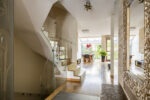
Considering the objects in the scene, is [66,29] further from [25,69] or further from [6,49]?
[6,49]

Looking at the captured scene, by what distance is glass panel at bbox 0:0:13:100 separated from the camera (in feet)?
4.33

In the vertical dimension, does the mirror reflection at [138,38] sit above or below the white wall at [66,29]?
below

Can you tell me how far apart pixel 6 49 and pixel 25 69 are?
249cm

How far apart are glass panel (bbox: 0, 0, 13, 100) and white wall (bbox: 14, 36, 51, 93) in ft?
7.37

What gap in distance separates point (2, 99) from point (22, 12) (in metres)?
1.71

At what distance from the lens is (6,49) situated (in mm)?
1378

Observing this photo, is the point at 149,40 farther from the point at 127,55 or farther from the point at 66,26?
the point at 66,26

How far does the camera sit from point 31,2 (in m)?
1.84

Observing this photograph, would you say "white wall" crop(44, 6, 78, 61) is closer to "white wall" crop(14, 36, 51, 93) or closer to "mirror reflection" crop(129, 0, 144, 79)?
"white wall" crop(14, 36, 51, 93)

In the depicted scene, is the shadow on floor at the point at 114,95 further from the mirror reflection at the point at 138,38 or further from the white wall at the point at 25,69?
the white wall at the point at 25,69

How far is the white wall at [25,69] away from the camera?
11.2 ft

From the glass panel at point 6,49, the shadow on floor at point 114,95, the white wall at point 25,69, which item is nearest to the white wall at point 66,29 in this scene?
the white wall at point 25,69

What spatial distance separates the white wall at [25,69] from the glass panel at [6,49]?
2247mm

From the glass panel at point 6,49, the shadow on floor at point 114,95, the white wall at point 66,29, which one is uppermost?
the white wall at point 66,29
